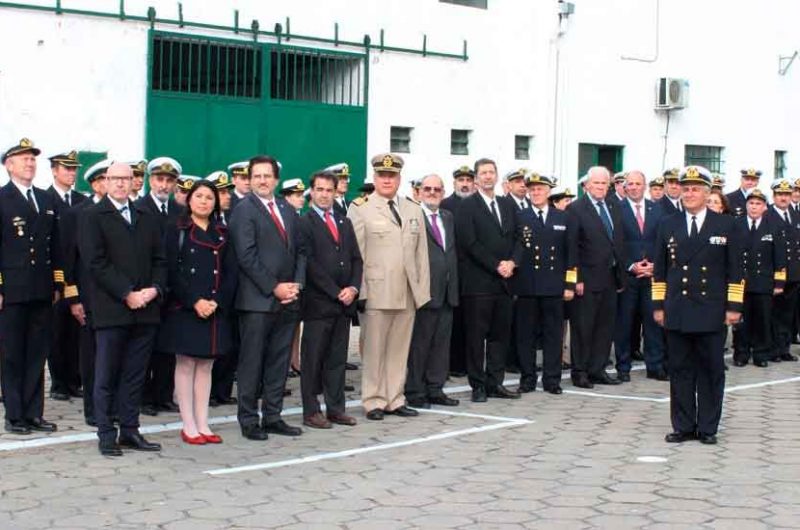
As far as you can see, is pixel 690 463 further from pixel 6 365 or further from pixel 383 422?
pixel 6 365

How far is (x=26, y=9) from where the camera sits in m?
15.4

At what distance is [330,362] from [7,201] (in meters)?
2.72

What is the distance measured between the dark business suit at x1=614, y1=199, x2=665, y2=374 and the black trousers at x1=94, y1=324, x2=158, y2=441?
575 centimetres

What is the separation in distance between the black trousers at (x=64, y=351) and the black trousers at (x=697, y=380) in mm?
5105

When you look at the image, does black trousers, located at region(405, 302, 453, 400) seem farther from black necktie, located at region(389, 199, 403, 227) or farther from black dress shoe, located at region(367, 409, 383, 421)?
black necktie, located at region(389, 199, 403, 227)

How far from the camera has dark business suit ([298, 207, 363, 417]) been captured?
10320 mm

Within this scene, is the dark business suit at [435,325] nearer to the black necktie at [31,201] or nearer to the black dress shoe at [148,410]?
the black dress shoe at [148,410]

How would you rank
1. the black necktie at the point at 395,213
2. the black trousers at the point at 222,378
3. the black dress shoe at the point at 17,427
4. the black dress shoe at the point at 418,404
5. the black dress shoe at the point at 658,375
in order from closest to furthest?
the black dress shoe at the point at 17,427 < the black necktie at the point at 395,213 < the black dress shoe at the point at 418,404 < the black trousers at the point at 222,378 < the black dress shoe at the point at 658,375

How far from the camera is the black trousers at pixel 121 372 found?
8.98 m

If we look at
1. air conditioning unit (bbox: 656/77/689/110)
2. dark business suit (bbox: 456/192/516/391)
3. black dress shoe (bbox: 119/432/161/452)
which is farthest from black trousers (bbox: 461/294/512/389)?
air conditioning unit (bbox: 656/77/689/110)

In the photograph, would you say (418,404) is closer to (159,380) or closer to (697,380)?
(159,380)

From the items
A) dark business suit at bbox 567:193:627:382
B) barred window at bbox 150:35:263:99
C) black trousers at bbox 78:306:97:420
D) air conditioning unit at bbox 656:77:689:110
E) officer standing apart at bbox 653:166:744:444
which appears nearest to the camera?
officer standing apart at bbox 653:166:744:444

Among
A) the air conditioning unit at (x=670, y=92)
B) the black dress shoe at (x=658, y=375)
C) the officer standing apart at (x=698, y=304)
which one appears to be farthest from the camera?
the air conditioning unit at (x=670, y=92)

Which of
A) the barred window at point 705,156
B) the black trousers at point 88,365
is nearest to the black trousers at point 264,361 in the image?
the black trousers at point 88,365
